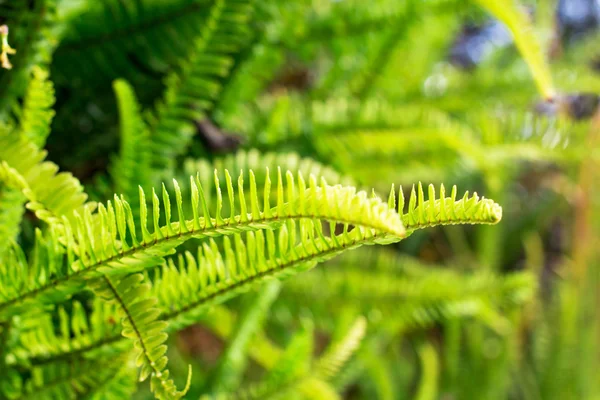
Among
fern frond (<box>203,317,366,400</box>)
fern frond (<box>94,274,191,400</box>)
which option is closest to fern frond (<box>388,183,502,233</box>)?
fern frond (<box>94,274,191,400</box>)

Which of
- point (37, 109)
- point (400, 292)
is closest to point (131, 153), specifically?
point (37, 109)

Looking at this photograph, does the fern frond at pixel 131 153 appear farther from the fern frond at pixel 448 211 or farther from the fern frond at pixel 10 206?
the fern frond at pixel 448 211

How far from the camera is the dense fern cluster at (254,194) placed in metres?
0.22

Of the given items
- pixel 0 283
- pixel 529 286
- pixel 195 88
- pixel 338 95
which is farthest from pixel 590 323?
pixel 0 283

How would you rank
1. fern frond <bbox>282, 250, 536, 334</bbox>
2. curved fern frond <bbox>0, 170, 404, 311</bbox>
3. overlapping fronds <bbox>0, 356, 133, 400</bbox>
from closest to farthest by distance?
curved fern frond <bbox>0, 170, 404, 311</bbox>
overlapping fronds <bbox>0, 356, 133, 400</bbox>
fern frond <bbox>282, 250, 536, 334</bbox>

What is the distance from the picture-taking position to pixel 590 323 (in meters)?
0.82

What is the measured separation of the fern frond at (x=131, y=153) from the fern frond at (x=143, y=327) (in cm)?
11

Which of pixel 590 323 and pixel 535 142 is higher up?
pixel 535 142

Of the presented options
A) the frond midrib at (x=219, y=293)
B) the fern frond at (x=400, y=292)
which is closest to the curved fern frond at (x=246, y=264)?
the frond midrib at (x=219, y=293)

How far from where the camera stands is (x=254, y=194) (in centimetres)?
20

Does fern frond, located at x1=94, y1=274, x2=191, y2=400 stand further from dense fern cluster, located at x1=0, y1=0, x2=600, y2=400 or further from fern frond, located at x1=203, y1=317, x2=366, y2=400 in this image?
fern frond, located at x1=203, y1=317, x2=366, y2=400

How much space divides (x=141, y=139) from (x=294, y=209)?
0.59 ft

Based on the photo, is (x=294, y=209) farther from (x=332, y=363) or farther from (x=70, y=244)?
(x=332, y=363)

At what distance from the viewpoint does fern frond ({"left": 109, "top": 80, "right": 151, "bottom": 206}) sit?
1.10 ft
